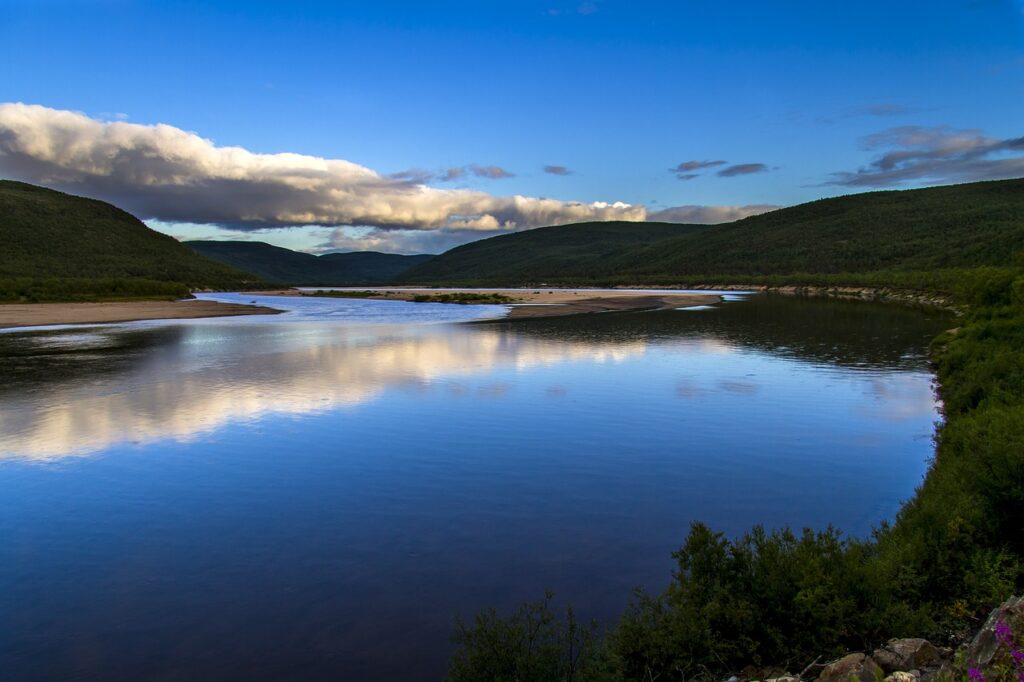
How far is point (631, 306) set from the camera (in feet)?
261

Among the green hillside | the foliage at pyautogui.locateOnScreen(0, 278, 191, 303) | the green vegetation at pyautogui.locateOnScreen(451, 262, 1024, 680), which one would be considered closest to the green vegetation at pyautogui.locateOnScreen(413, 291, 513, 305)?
the foliage at pyautogui.locateOnScreen(0, 278, 191, 303)

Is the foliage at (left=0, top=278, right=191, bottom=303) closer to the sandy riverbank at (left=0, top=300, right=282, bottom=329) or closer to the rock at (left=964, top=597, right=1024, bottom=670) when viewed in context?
the sandy riverbank at (left=0, top=300, right=282, bottom=329)

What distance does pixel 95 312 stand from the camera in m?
66.6

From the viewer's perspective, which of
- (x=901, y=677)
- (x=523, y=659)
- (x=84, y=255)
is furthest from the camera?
(x=84, y=255)

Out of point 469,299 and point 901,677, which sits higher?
point 469,299

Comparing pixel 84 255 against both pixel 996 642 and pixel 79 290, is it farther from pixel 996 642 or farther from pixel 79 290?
pixel 996 642

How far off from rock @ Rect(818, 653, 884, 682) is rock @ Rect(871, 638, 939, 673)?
161 mm

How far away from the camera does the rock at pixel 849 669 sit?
16.9ft

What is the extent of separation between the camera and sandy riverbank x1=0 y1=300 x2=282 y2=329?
56500 millimetres

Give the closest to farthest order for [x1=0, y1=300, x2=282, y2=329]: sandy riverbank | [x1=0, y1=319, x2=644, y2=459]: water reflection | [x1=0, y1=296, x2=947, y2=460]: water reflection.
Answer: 1. [x1=0, y1=319, x2=644, y2=459]: water reflection
2. [x1=0, y1=296, x2=947, y2=460]: water reflection
3. [x1=0, y1=300, x2=282, y2=329]: sandy riverbank

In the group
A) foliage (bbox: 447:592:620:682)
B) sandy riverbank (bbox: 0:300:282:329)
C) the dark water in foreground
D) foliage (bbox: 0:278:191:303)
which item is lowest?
the dark water in foreground

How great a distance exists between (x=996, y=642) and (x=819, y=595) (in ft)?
5.03

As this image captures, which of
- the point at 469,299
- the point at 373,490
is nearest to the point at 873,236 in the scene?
the point at 469,299

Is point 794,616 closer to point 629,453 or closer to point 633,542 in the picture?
point 633,542
